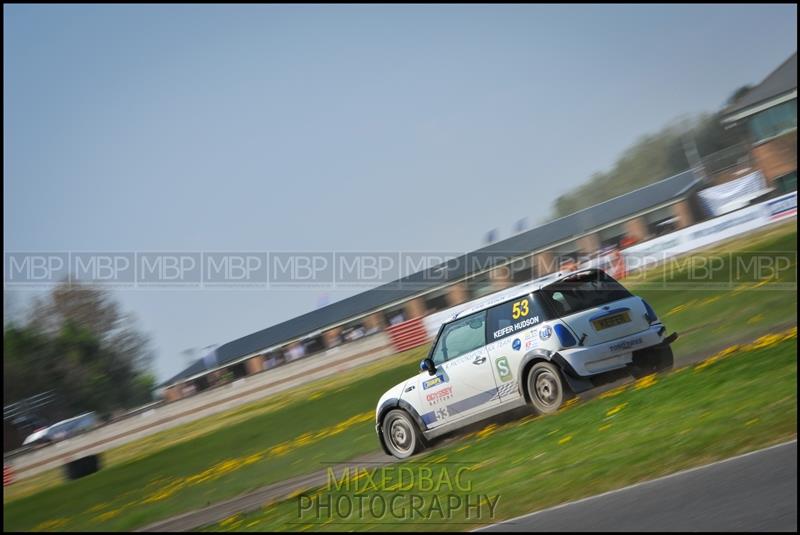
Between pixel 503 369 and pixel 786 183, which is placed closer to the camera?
pixel 503 369

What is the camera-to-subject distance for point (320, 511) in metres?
9.53

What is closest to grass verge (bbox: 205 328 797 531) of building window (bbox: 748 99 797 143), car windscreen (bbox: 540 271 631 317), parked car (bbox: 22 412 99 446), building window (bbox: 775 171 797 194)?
car windscreen (bbox: 540 271 631 317)

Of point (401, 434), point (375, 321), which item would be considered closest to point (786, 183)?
point (375, 321)

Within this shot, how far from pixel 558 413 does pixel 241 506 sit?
4.45 metres

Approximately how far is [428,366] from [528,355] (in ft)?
4.30

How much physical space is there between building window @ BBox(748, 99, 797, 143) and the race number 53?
14.6 meters

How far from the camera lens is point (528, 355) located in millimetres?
10383

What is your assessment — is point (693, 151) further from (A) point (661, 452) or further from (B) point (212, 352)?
(A) point (661, 452)

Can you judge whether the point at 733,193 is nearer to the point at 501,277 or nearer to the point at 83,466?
the point at 501,277

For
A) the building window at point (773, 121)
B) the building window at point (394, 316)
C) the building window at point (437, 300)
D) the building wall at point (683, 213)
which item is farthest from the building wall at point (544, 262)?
the building window at point (773, 121)

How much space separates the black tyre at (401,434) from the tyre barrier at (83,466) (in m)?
5.53

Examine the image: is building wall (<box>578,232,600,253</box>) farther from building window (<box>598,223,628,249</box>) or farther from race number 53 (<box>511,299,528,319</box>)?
race number 53 (<box>511,299,528,319</box>)

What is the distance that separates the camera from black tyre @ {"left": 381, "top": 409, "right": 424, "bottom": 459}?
36.5ft

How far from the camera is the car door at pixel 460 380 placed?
1078 cm
